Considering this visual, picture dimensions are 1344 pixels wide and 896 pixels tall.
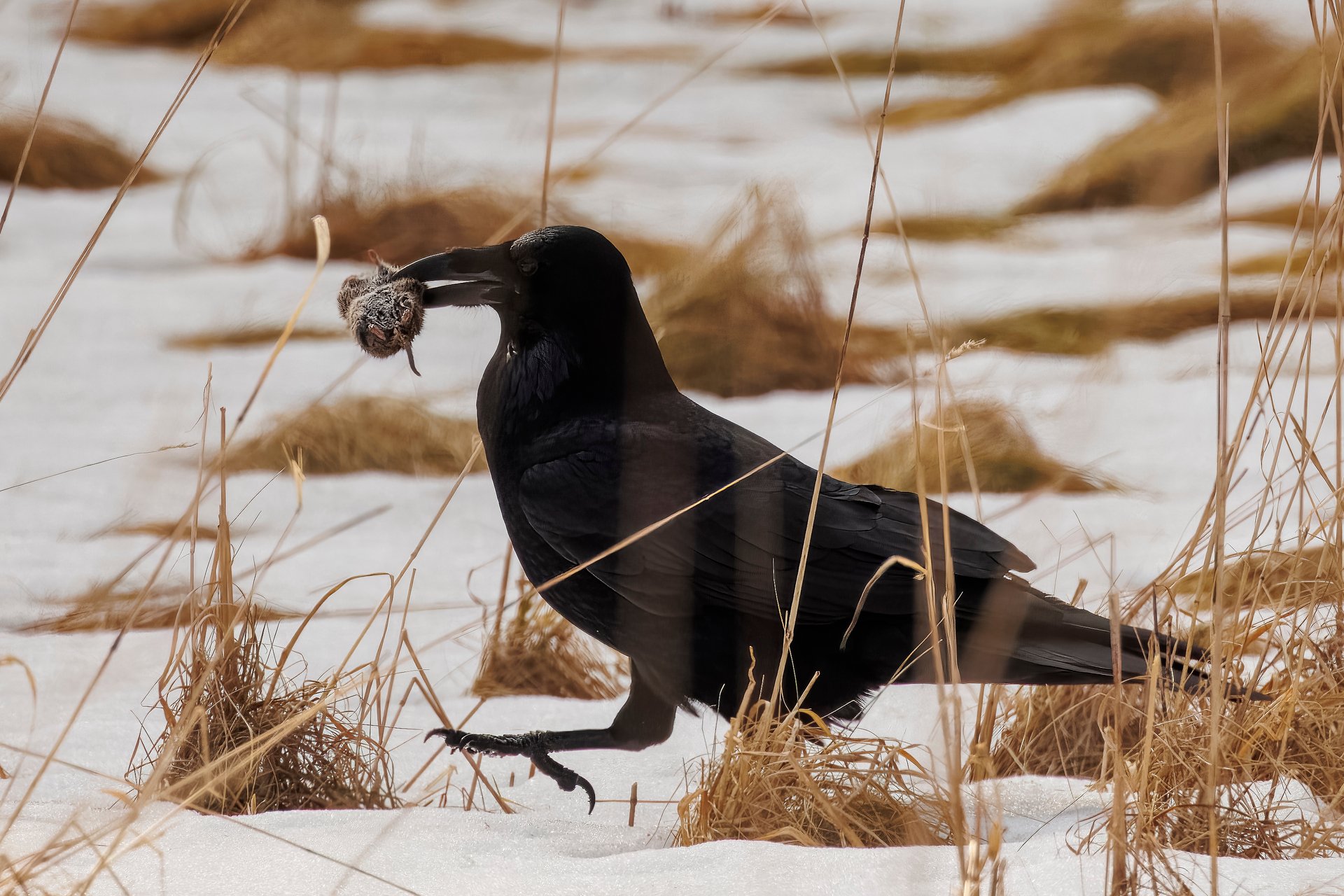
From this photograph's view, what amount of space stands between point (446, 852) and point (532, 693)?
1553 millimetres

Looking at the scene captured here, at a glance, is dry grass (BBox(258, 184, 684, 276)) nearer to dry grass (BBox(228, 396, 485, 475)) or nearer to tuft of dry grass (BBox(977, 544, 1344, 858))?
dry grass (BBox(228, 396, 485, 475))

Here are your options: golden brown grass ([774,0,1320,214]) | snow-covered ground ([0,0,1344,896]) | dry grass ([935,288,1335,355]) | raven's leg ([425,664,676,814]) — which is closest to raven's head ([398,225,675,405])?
snow-covered ground ([0,0,1344,896])

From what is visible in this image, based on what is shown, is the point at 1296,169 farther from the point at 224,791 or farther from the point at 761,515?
the point at 224,791

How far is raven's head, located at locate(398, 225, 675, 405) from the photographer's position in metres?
2.71

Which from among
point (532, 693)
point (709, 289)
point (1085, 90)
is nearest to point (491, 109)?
point (1085, 90)

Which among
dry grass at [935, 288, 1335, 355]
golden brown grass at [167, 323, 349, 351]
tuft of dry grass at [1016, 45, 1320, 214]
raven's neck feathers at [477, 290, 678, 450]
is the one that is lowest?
raven's neck feathers at [477, 290, 678, 450]

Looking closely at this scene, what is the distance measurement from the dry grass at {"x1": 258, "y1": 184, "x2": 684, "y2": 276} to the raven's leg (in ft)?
15.3

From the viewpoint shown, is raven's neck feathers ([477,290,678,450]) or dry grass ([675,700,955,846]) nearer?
dry grass ([675,700,955,846])

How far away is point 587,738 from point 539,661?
870 mm

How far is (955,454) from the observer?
514 centimetres

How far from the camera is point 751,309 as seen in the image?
633cm

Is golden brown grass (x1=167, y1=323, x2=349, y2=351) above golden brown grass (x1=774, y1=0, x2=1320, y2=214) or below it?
below

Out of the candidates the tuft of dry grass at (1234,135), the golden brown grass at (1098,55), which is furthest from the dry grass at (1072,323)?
the golden brown grass at (1098,55)

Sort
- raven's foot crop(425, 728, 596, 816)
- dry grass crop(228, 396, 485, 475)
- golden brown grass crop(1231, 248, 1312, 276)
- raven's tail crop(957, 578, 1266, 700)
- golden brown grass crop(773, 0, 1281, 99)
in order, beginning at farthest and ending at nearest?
golden brown grass crop(773, 0, 1281, 99) → golden brown grass crop(1231, 248, 1312, 276) → dry grass crop(228, 396, 485, 475) → raven's foot crop(425, 728, 596, 816) → raven's tail crop(957, 578, 1266, 700)
